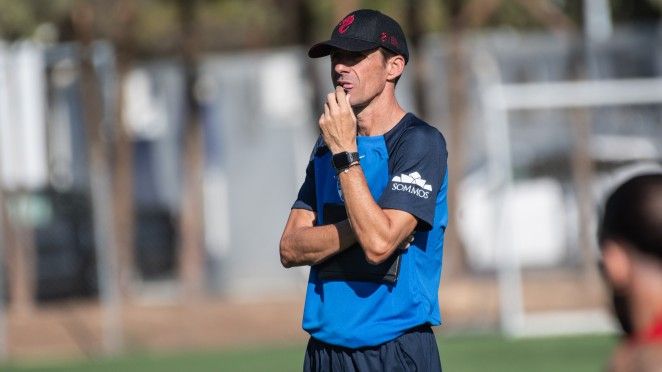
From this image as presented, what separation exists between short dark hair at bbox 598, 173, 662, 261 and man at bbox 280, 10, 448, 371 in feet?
5.40

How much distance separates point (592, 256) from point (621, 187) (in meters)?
13.7

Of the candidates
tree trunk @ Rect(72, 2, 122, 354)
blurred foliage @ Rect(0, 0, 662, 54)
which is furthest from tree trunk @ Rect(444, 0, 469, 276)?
tree trunk @ Rect(72, 2, 122, 354)

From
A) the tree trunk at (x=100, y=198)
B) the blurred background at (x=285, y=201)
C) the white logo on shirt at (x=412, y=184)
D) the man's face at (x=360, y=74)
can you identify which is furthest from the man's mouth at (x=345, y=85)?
the tree trunk at (x=100, y=198)

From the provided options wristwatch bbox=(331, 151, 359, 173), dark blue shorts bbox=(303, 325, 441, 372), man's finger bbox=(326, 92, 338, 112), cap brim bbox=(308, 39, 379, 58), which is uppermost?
cap brim bbox=(308, 39, 379, 58)

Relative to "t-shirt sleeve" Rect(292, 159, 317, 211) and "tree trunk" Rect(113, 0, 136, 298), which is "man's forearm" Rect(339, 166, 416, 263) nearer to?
"t-shirt sleeve" Rect(292, 159, 317, 211)

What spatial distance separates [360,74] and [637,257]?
6.48 ft

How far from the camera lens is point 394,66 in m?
4.81

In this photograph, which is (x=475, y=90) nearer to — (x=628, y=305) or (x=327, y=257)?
(x=327, y=257)

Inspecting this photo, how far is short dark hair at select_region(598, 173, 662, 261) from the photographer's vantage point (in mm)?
2895

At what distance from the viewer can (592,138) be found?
55.2 ft

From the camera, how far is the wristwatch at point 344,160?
454 cm

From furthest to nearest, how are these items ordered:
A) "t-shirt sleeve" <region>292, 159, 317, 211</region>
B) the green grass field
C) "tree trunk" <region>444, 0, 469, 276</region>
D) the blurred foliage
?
"tree trunk" <region>444, 0, 469, 276</region> < the blurred foliage < the green grass field < "t-shirt sleeve" <region>292, 159, 317, 211</region>

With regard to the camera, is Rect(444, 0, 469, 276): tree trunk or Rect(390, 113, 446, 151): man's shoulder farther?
Rect(444, 0, 469, 276): tree trunk

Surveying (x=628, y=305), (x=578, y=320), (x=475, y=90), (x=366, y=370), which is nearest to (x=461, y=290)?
(x=578, y=320)
